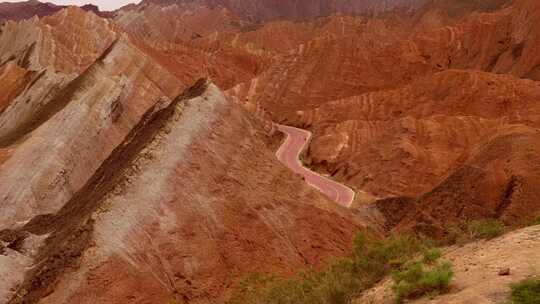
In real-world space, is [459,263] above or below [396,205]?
above

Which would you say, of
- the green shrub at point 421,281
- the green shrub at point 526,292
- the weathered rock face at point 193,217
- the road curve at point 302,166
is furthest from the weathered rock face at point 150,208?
the green shrub at point 526,292

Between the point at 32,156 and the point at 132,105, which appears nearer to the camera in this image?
the point at 32,156

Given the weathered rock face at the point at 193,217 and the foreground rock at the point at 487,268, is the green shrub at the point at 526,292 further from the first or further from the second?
the weathered rock face at the point at 193,217

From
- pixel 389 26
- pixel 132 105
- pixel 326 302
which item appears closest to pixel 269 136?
pixel 132 105

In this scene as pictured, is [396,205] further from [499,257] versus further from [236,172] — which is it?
[499,257]

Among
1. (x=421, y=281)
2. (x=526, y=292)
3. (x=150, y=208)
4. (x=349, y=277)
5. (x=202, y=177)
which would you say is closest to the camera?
(x=526, y=292)

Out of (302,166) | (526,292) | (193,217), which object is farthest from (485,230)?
(302,166)

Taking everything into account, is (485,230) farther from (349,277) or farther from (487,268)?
(349,277)
